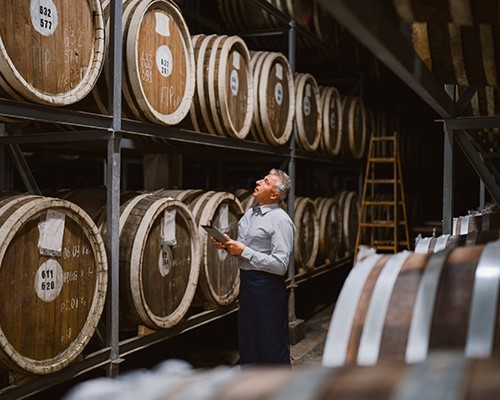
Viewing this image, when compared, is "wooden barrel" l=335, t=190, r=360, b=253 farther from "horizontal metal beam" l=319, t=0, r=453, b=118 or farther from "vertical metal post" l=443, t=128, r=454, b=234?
"horizontal metal beam" l=319, t=0, r=453, b=118

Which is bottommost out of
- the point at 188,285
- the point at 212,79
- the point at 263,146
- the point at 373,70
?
the point at 188,285

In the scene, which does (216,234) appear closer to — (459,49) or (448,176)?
(448,176)

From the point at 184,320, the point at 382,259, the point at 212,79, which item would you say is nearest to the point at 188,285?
the point at 184,320

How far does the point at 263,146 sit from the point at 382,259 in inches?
178

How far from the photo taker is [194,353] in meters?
6.12

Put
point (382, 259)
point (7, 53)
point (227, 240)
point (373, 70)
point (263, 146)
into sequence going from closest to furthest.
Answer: point (382, 259), point (7, 53), point (227, 240), point (263, 146), point (373, 70)

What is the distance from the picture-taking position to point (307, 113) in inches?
285

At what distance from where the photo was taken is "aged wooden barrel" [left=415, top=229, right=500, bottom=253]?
6.78 ft

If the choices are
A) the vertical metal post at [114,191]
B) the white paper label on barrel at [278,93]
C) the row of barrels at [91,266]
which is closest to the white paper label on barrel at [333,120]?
the white paper label on barrel at [278,93]

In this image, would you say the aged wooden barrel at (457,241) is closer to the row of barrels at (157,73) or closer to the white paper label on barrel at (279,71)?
the row of barrels at (157,73)

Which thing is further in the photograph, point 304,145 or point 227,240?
point 304,145

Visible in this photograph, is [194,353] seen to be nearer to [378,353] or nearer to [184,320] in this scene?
[184,320]

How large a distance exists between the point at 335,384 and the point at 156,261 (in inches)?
132

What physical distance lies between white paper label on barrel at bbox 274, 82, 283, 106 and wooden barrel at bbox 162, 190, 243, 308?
1.45 meters
